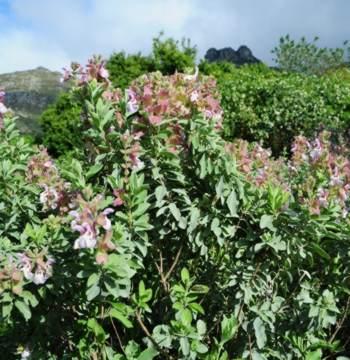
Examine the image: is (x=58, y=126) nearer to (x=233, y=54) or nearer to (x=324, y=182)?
(x=324, y=182)

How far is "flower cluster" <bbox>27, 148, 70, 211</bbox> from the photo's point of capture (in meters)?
2.37

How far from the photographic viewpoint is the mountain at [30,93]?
49.0 ft

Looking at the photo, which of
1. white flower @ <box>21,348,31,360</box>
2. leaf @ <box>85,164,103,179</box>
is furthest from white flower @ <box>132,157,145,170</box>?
white flower @ <box>21,348,31,360</box>

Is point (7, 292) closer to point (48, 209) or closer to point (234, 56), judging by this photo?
point (48, 209)

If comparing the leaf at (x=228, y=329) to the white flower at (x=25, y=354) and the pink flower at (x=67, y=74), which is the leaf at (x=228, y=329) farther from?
the pink flower at (x=67, y=74)

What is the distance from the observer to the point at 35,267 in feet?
6.79

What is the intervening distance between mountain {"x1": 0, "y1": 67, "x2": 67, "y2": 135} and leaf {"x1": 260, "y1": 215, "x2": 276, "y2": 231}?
1000 centimetres

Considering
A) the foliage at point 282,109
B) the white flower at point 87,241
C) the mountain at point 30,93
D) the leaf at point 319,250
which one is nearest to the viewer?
the white flower at point 87,241

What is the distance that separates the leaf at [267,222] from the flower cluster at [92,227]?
53 centimetres


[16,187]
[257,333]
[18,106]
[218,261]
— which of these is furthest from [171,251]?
[18,106]

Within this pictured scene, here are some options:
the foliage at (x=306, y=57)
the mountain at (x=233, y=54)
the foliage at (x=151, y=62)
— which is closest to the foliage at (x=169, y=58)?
the foliage at (x=151, y=62)

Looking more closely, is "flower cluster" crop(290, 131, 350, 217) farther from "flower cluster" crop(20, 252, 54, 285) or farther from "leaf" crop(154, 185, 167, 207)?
"flower cluster" crop(20, 252, 54, 285)

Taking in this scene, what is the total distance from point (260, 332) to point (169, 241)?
45 centimetres

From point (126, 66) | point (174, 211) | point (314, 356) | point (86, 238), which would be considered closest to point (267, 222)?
point (174, 211)
